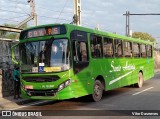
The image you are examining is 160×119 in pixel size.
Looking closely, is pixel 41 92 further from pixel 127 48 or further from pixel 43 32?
pixel 127 48

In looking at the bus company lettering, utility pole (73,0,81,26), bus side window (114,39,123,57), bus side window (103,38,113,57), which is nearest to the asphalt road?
the bus company lettering

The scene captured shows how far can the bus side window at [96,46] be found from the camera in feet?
43.7

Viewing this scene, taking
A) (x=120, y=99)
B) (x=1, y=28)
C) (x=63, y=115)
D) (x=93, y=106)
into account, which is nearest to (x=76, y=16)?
(x=1, y=28)

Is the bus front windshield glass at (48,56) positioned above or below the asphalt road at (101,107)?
above

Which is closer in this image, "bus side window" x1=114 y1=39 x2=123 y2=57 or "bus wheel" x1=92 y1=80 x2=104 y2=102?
"bus wheel" x1=92 y1=80 x2=104 y2=102

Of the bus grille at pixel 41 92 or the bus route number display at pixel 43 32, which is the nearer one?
the bus grille at pixel 41 92

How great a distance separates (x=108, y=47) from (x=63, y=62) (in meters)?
3.90

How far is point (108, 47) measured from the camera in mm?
14844

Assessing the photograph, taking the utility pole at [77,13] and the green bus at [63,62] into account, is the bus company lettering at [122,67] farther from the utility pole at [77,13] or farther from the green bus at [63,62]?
the utility pole at [77,13]

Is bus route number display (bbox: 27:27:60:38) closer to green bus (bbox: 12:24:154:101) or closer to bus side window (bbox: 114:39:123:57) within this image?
green bus (bbox: 12:24:154:101)

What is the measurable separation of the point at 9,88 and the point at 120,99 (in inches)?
215

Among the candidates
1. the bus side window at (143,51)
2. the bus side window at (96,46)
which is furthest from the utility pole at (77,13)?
the bus side window at (96,46)

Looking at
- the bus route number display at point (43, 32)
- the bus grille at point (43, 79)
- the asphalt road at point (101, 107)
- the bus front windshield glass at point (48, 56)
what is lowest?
the asphalt road at point (101, 107)

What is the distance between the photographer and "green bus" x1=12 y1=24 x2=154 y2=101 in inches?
454
